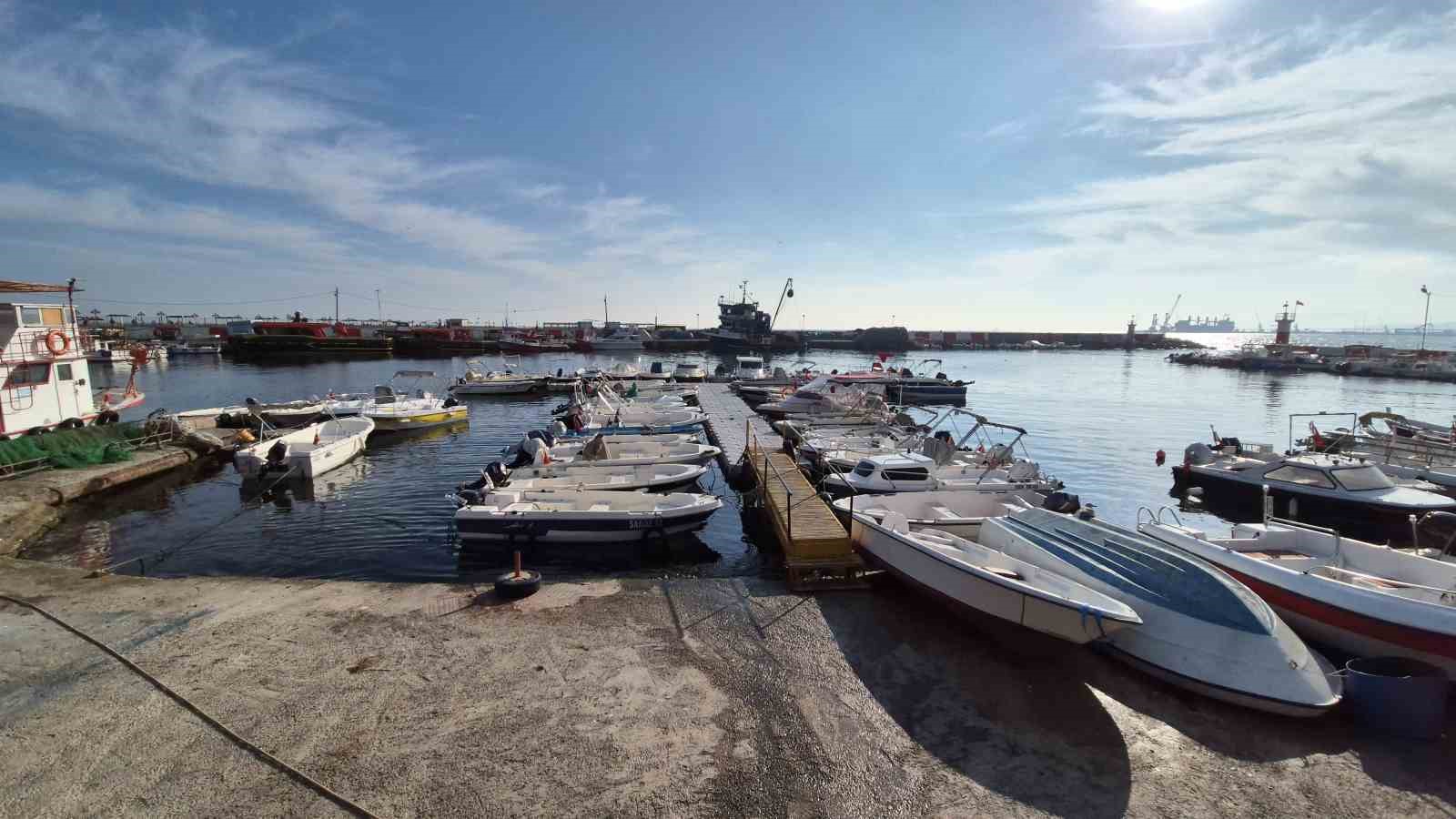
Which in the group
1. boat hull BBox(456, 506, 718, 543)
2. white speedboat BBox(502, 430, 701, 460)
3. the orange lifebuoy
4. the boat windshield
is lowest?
boat hull BBox(456, 506, 718, 543)

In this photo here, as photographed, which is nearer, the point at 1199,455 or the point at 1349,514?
→ the point at 1349,514

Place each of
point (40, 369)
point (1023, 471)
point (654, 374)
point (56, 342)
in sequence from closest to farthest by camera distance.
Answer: point (1023, 471), point (40, 369), point (56, 342), point (654, 374)

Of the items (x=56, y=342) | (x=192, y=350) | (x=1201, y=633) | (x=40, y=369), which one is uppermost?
(x=192, y=350)

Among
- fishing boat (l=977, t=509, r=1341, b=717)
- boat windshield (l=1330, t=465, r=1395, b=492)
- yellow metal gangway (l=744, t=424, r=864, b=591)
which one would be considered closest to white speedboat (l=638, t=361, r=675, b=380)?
yellow metal gangway (l=744, t=424, r=864, b=591)

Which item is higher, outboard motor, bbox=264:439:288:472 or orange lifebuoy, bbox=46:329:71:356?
orange lifebuoy, bbox=46:329:71:356

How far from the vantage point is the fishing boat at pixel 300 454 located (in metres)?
20.1

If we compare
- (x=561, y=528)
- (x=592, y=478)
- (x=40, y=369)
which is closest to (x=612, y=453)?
(x=592, y=478)

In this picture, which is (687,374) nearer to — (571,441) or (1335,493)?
(571,441)

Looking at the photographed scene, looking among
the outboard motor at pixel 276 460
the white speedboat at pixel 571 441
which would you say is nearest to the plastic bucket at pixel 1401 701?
the white speedboat at pixel 571 441

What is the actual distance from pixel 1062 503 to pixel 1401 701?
6.86 m

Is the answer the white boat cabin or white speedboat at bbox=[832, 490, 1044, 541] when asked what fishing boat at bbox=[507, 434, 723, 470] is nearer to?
white speedboat at bbox=[832, 490, 1044, 541]

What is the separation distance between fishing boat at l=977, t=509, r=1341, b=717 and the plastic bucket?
0.22 metres

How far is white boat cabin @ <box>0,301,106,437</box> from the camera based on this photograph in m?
18.9

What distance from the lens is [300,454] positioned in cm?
2016
